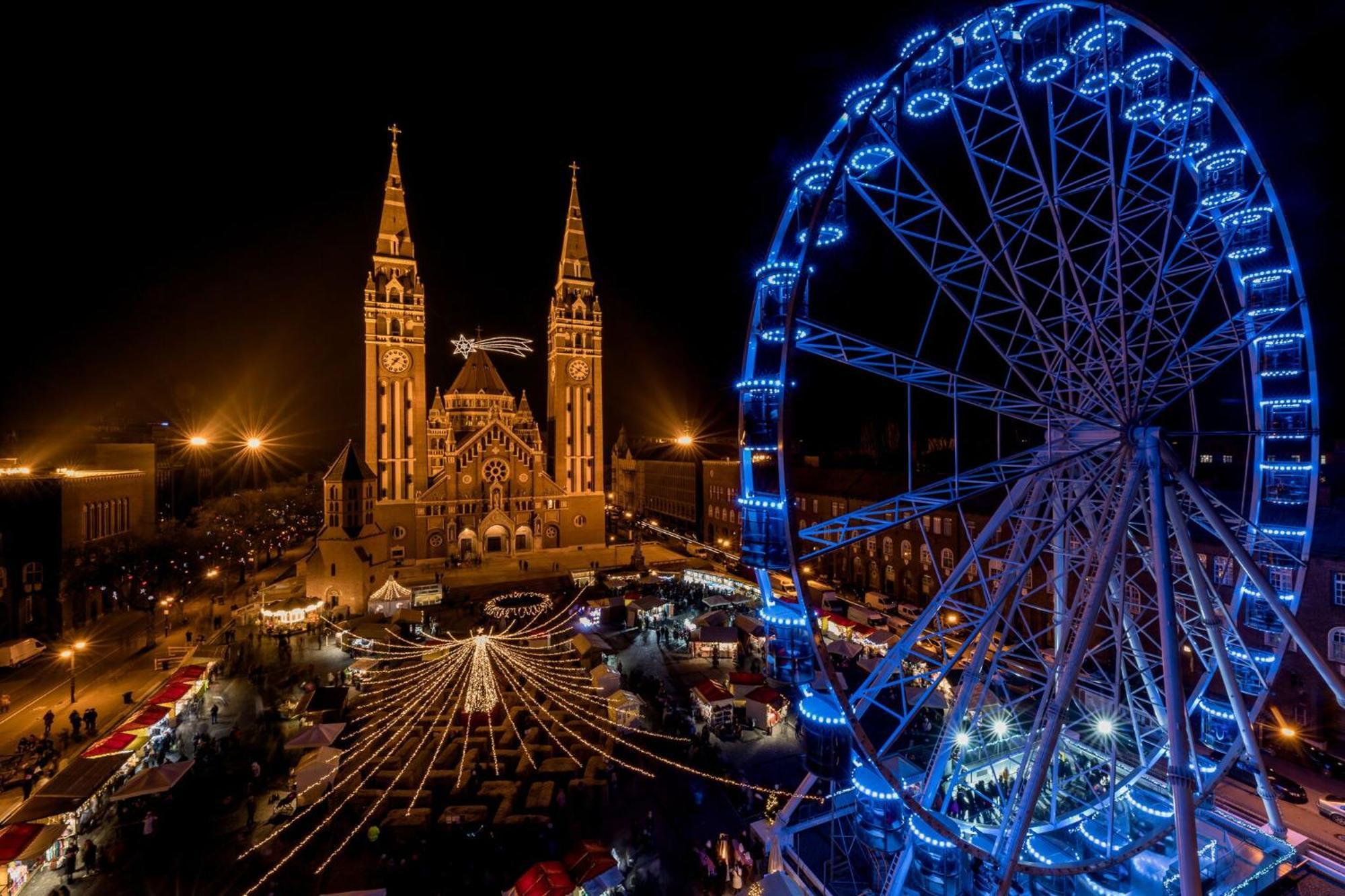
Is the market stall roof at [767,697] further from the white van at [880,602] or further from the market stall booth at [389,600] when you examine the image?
the market stall booth at [389,600]

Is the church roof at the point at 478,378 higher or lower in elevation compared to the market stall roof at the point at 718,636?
higher

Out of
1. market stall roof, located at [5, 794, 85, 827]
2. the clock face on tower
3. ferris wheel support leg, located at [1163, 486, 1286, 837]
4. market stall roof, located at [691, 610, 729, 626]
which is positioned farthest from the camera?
the clock face on tower

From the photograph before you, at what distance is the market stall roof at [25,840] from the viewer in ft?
37.8

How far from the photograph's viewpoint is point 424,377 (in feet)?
160

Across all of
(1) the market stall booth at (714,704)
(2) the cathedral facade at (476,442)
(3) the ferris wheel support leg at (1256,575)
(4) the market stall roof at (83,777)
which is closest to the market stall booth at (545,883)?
(1) the market stall booth at (714,704)

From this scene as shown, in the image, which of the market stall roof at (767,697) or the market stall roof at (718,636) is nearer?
the market stall roof at (767,697)

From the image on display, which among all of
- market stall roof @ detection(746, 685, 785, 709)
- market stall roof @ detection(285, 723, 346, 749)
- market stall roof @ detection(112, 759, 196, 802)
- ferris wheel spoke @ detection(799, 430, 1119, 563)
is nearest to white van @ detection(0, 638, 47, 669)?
market stall roof @ detection(112, 759, 196, 802)

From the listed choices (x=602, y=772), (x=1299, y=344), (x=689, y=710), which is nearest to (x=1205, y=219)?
(x=1299, y=344)

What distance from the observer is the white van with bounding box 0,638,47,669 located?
74.2 feet

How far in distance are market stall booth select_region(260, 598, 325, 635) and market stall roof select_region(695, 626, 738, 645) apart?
19.1 metres

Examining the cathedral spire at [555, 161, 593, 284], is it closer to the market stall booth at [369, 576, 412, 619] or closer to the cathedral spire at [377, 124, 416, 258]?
the cathedral spire at [377, 124, 416, 258]

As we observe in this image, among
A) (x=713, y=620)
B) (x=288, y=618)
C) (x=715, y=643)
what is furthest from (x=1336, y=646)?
(x=288, y=618)

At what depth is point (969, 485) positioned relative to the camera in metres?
12.1

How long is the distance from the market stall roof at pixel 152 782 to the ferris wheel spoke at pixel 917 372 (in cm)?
1831
